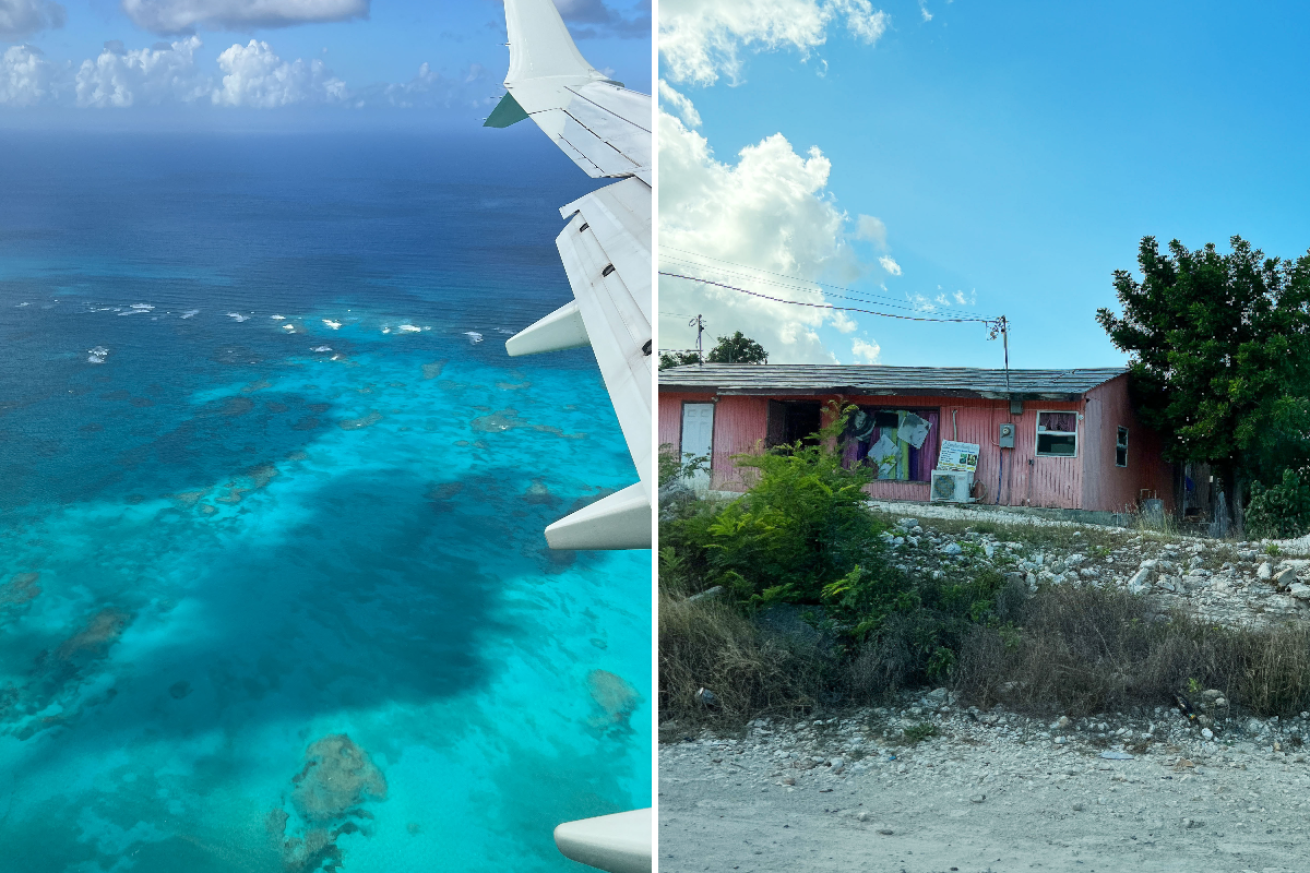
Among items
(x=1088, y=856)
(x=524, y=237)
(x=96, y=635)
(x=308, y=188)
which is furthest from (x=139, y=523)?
(x=308, y=188)

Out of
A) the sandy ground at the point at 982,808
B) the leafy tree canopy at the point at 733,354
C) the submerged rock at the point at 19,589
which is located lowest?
the submerged rock at the point at 19,589

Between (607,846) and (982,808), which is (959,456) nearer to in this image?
(982,808)

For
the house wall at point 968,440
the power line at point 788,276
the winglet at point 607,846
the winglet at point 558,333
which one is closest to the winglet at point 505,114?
the power line at point 788,276

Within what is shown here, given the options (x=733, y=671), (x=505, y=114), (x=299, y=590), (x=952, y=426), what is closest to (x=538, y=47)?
(x=505, y=114)

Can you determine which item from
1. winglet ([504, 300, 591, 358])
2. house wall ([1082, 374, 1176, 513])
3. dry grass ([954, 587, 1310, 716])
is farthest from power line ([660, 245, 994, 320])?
winglet ([504, 300, 591, 358])

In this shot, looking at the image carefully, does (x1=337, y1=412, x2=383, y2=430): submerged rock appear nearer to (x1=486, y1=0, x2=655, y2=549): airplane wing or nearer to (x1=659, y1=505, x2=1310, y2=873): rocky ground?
(x1=486, y1=0, x2=655, y2=549): airplane wing

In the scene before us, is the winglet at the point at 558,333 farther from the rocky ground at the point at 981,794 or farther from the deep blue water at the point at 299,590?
the deep blue water at the point at 299,590

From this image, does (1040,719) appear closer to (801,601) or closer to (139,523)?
(801,601)
